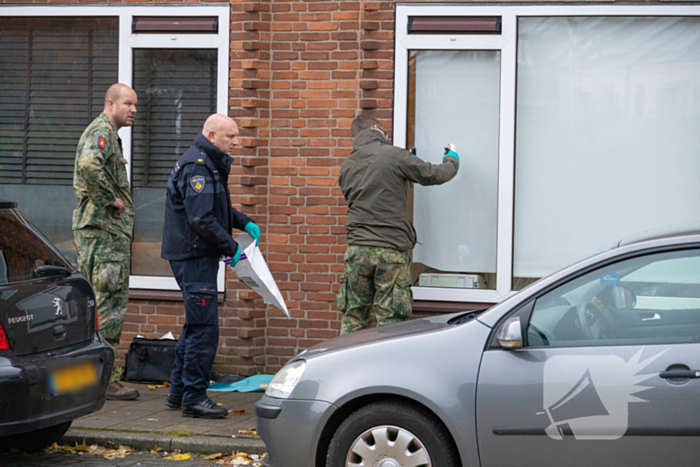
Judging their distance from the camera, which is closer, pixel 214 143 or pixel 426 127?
pixel 214 143

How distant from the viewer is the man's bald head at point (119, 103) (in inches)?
256

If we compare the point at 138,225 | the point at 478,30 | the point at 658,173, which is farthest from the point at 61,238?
the point at 658,173

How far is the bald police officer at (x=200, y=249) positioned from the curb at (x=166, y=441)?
56 centimetres

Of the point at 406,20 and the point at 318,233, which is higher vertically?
the point at 406,20

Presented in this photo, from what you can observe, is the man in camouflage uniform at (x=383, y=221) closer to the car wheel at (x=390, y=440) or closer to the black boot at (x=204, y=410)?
the black boot at (x=204, y=410)

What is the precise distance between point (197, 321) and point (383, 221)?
5.31ft

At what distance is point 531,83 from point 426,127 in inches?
39.5

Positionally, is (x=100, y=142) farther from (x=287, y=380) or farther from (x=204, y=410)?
(x=287, y=380)

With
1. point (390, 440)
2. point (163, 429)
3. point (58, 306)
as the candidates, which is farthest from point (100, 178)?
point (390, 440)

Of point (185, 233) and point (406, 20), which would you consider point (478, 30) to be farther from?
point (185, 233)

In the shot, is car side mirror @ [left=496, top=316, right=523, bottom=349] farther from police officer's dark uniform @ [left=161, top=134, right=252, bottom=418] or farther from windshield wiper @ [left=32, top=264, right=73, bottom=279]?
windshield wiper @ [left=32, top=264, right=73, bottom=279]

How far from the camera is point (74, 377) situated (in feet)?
15.6

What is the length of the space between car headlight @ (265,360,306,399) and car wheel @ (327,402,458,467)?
0.33 metres

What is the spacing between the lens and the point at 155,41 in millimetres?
7711
